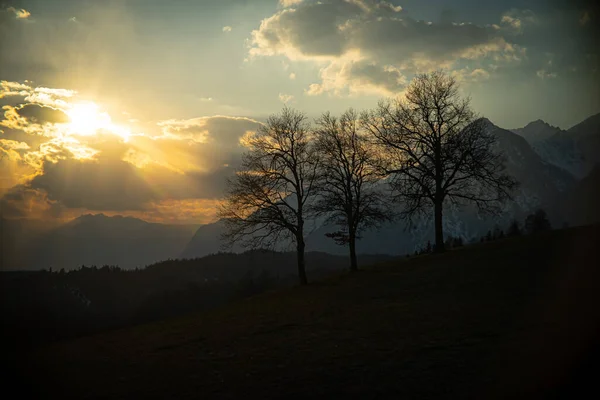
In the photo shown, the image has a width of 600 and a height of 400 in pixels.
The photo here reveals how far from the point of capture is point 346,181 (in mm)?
41719

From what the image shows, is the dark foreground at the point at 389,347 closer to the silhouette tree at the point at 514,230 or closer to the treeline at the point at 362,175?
the treeline at the point at 362,175

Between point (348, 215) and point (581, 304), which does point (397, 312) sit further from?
point (348, 215)

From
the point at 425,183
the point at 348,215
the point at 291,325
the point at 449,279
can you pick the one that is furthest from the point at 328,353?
the point at 425,183

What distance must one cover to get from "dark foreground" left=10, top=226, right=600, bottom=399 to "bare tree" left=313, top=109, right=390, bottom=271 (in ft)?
42.7

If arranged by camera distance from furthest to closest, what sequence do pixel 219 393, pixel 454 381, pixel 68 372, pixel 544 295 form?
pixel 544 295
pixel 68 372
pixel 219 393
pixel 454 381

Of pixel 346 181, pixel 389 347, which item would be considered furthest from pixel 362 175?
pixel 389 347

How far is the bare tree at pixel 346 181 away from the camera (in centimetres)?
3969

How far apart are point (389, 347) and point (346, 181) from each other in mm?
28181

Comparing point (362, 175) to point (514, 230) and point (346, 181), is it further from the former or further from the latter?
point (514, 230)

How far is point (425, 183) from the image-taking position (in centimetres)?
4069

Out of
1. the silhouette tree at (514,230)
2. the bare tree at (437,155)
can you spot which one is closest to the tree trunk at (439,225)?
the bare tree at (437,155)

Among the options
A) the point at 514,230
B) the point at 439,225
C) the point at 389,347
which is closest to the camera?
the point at 389,347

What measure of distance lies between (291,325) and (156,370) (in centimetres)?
743

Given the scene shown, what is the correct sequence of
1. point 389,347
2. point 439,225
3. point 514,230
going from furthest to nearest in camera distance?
point 514,230, point 439,225, point 389,347
